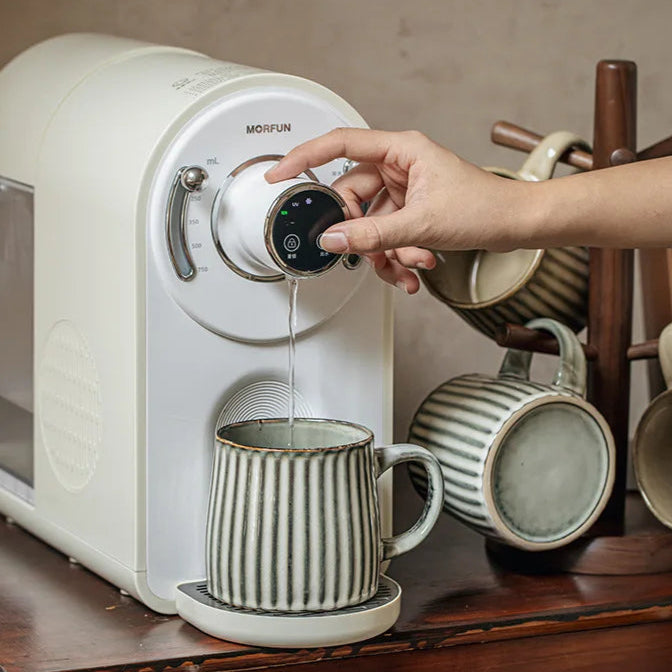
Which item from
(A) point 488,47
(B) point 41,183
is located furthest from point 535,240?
(A) point 488,47

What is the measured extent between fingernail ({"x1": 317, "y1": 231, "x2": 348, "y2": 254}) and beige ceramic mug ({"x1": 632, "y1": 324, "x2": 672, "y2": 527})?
31cm

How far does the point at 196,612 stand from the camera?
830mm

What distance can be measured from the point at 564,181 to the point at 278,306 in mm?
209

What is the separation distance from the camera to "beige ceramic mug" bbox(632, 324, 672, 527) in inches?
38.4

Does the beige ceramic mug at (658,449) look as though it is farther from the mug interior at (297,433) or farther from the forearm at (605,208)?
the mug interior at (297,433)

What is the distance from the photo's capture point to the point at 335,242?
78 centimetres

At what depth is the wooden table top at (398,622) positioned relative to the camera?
80 centimetres

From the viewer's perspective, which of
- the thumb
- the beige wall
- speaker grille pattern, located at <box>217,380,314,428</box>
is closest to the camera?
the thumb

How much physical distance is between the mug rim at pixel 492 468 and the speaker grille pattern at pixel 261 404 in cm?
13

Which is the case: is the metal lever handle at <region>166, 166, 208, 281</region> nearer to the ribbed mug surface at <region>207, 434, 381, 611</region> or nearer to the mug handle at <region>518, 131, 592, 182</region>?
the ribbed mug surface at <region>207, 434, 381, 611</region>

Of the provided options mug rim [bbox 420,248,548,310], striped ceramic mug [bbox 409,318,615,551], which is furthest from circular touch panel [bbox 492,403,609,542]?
mug rim [bbox 420,248,548,310]

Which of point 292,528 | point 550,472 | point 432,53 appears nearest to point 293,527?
point 292,528

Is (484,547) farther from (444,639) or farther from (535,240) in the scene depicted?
(535,240)

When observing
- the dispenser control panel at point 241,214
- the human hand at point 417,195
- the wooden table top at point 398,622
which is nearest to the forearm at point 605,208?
the human hand at point 417,195
